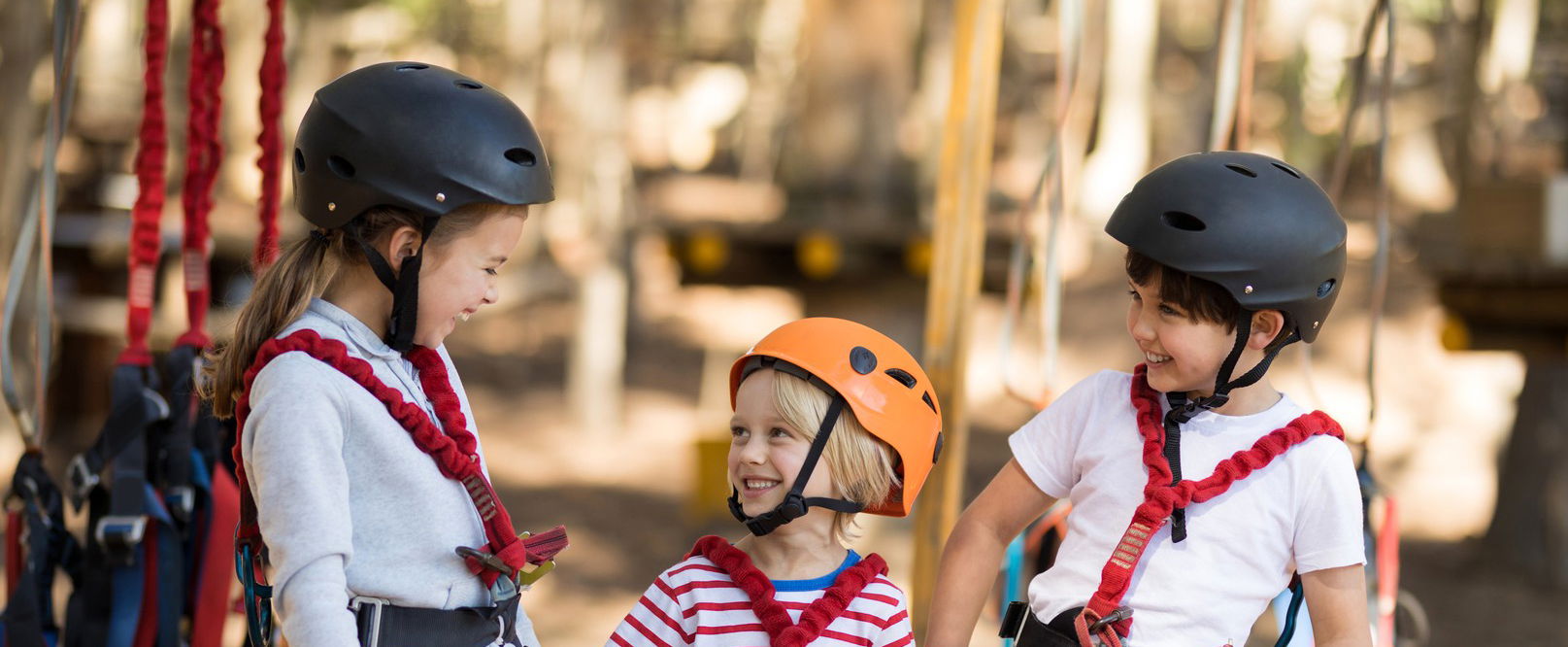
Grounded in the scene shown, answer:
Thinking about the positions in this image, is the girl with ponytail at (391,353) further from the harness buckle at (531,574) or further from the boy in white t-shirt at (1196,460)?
the boy in white t-shirt at (1196,460)

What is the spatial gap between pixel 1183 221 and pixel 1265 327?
0.26 meters

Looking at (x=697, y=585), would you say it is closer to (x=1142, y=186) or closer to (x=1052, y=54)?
(x=1142, y=186)

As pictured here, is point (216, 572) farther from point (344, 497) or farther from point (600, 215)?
point (600, 215)

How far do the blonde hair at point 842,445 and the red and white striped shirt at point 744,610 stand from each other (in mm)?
121

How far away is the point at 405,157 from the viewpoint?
2346mm

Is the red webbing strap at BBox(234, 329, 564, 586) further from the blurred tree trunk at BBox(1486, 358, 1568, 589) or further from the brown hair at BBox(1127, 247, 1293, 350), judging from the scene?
the blurred tree trunk at BBox(1486, 358, 1568, 589)

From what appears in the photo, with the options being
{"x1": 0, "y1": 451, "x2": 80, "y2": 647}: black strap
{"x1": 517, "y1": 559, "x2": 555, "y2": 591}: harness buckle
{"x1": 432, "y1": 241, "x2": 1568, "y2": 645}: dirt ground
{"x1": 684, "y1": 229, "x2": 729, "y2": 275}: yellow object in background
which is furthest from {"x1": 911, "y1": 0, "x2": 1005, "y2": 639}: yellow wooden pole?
{"x1": 684, "y1": 229, "x2": 729, "y2": 275}: yellow object in background

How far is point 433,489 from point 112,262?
1079cm

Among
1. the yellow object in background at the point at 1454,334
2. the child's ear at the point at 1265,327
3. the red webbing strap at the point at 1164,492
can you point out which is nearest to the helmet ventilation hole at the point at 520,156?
the red webbing strap at the point at 1164,492

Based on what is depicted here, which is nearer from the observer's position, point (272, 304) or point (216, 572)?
point (272, 304)

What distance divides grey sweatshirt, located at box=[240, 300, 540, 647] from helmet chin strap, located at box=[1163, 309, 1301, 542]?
4.00ft

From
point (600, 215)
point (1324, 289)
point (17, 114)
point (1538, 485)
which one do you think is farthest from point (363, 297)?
point (600, 215)

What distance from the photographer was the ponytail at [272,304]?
2.33m

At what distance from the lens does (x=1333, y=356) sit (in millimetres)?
16469
